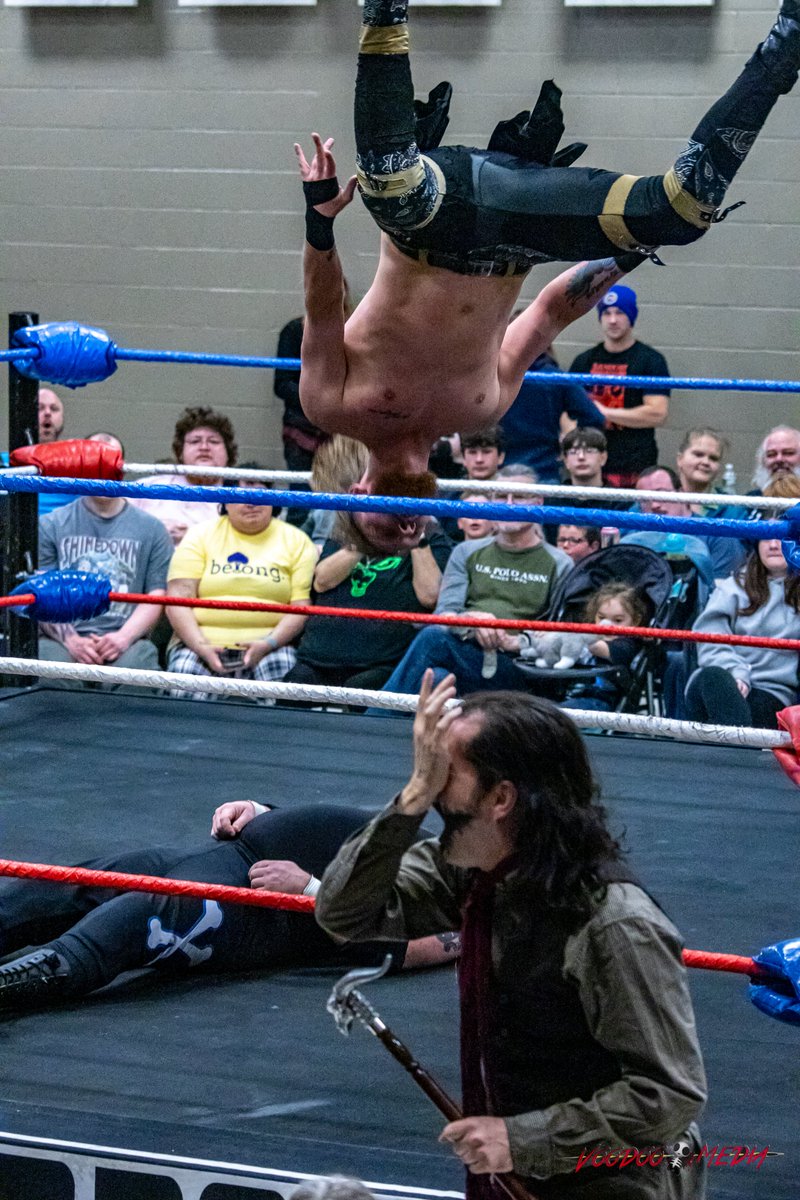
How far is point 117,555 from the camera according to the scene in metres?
3.87

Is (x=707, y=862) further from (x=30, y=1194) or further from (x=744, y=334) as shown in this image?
(x=744, y=334)

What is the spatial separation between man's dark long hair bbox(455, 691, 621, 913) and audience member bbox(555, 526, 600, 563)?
2550mm

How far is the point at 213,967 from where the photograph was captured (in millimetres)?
2135

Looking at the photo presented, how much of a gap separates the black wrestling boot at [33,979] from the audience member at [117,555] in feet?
5.97

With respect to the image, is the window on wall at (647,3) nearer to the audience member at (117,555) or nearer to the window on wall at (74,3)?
the window on wall at (74,3)

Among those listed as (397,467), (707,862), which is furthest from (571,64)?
(707,862)

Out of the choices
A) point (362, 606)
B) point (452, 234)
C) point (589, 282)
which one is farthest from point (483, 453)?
point (452, 234)

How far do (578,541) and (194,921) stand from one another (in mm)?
2126

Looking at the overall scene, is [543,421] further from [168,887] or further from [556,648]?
[168,887]

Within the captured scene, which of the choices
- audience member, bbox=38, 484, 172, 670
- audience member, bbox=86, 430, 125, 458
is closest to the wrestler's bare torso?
audience member, bbox=86, 430, 125, 458

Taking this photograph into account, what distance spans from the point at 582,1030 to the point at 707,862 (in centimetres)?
137

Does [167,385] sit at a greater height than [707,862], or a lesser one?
greater

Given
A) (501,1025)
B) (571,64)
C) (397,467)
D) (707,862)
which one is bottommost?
(707,862)

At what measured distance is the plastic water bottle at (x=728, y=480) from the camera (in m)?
4.55
